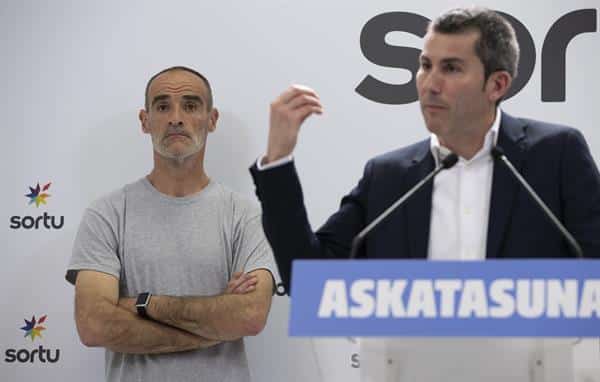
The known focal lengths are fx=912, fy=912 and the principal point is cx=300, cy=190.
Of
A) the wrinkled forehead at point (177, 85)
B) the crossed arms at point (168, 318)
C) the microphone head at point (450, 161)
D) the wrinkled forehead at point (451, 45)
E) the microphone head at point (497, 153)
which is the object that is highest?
the wrinkled forehead at point (177, 85)

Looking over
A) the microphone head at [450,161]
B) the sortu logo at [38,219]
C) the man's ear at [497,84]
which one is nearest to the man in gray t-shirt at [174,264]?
the sortu logo at [38,219]

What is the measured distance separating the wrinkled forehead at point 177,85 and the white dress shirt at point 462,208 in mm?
1498

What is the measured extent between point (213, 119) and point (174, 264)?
0.67m

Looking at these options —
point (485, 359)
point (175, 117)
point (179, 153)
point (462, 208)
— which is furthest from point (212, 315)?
point (485, 359)

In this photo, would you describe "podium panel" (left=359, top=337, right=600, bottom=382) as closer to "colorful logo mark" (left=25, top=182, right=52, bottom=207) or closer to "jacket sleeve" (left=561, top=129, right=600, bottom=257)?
"jacket sleeve" (left=561, top=129, right=600, bottom=257)

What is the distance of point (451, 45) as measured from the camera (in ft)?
7.96

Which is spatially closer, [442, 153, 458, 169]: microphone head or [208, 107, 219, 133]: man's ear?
[442, 153, 458, 169]: microphone head

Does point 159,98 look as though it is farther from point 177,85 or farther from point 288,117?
point 288,117

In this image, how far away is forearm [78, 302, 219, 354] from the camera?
3.31 m

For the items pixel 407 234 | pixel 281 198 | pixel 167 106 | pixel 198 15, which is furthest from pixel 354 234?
pixel 198 15

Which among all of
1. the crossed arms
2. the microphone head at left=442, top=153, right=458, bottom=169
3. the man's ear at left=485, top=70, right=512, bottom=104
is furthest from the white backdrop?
the microphone head at left=442, top=153, right=458, bottom=169

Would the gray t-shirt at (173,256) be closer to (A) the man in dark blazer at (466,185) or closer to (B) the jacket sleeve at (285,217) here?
(A) the man in dark blazer at (466,185)

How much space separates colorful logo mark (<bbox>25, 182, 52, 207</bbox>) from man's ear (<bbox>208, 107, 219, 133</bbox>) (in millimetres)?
747

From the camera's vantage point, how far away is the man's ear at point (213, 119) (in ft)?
12.4
